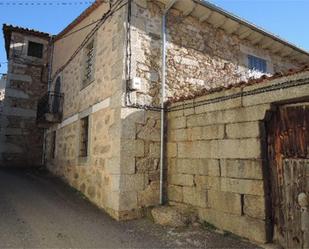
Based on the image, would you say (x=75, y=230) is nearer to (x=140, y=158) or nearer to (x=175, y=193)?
(x=140, y=158)

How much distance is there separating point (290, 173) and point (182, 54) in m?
3.85

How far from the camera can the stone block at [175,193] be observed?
598 cm

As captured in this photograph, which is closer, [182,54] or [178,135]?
[178,135]

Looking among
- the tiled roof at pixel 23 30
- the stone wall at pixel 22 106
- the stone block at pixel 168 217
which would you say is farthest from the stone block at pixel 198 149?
the tiled roof at pixel 23 30

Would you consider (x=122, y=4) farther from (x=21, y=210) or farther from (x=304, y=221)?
(x=304, y=221)

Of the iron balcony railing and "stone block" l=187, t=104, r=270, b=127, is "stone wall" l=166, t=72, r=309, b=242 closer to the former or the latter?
"stone block" l=187, t=104, r=270, b=127

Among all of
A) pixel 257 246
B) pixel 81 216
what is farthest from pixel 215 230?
pixel 81 216

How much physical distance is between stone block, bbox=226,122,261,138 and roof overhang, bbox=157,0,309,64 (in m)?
3.41

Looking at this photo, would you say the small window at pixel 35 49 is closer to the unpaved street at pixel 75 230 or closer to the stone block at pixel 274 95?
the unpaved street at pixel 75 230

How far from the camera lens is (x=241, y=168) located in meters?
4.82

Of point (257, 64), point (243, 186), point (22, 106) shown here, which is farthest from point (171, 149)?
point (22, 106)

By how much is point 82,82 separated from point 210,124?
14.3 ft

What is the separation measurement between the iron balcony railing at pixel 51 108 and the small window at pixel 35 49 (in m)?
3.31

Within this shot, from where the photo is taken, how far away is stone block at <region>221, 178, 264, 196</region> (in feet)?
14.9
